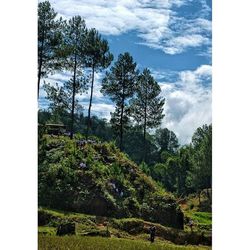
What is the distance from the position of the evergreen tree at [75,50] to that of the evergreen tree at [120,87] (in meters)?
0.18

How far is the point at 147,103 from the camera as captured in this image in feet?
17.3

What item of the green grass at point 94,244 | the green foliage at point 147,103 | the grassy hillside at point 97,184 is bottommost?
the green grass at point 94,244

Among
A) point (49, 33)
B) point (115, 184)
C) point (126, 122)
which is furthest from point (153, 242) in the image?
point (49, 33)

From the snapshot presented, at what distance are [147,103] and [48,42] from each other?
0.76 m

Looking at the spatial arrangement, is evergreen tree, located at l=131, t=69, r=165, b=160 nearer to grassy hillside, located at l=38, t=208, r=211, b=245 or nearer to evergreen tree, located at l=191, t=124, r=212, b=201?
evergreen tree, located at l=191, t=124, r=212, b=201

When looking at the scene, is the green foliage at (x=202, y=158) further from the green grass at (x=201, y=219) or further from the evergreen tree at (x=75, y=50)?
the evergreen tree at (x=75, y=50)

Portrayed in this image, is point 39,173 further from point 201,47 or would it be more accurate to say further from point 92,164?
point 201,47

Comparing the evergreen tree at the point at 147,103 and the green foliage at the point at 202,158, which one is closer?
the green foliage at the point at 202,158

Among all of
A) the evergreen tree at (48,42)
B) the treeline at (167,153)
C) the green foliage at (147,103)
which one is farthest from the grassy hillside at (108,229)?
the evergreen tree at (48,42)

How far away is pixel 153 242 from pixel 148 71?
109 centimetres

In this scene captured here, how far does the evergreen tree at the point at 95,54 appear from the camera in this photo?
17.3 feet
